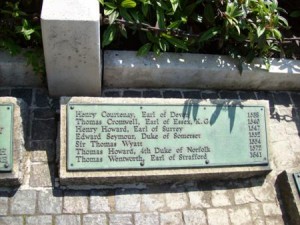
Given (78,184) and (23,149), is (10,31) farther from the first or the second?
(78,184)

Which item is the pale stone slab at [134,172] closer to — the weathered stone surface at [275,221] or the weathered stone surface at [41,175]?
the weathered stone surface at [41,175]

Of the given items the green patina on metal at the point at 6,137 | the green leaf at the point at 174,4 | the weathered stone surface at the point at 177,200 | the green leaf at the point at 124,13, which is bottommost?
the weathered stone surface at the point at 177,200

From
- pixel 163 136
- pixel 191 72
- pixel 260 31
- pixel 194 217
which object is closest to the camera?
pixel 194 217

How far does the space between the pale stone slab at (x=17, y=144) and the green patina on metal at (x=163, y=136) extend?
0.39m

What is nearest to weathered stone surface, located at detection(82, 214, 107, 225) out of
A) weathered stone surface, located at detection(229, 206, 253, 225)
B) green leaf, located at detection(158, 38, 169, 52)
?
weathered stone surface, located at detection(229, 206, 253, 225)

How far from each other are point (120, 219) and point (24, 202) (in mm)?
770

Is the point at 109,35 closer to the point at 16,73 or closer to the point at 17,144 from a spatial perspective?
the point at 16,73

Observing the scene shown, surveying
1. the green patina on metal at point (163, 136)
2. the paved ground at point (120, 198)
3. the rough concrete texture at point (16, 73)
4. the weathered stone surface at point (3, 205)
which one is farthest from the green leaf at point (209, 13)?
the weathered stone surface at point (3, 205)

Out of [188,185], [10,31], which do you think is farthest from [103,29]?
[188,185]

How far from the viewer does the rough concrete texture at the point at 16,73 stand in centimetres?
369

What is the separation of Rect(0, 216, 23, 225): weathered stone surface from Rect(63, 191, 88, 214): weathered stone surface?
344 millimetres

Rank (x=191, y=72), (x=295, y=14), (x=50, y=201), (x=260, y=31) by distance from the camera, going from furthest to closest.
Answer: (x=295, y=14)
(x=191, y=72)
(x=260, y=31)
(x=50, y=201)

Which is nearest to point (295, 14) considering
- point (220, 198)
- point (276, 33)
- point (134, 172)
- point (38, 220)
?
point (276, 33)

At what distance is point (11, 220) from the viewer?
3.32m
